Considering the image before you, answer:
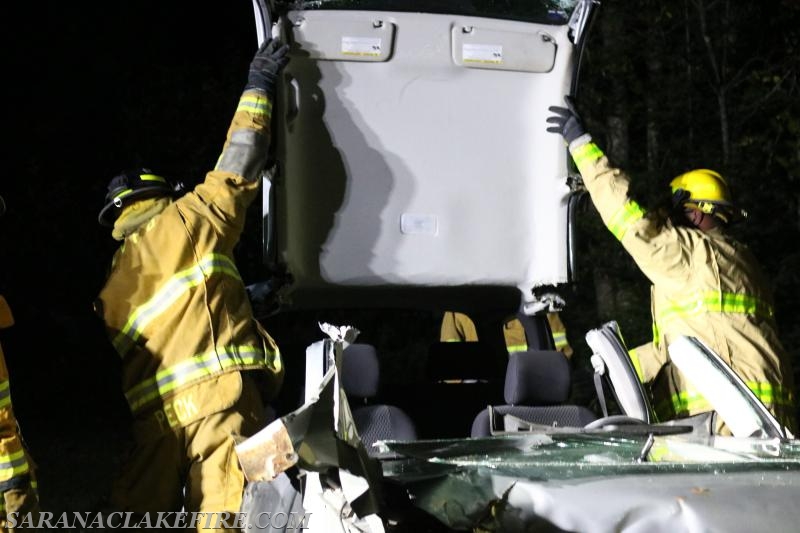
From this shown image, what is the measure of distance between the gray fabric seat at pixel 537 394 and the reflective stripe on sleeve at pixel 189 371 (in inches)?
40.3

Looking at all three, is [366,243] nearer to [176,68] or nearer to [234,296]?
[234,296]

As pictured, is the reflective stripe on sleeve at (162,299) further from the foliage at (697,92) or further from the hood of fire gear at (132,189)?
the foliage at (697,92)

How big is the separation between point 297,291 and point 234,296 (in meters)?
0.46

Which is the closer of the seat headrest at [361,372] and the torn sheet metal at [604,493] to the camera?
the torn sheet metal at [604,493]

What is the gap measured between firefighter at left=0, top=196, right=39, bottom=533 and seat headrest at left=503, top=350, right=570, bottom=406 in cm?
194

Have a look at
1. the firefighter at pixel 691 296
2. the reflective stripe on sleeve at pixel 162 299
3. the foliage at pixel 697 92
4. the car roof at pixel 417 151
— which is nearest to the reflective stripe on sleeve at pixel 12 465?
the reflective stripe on sleeve at pixel 162 299

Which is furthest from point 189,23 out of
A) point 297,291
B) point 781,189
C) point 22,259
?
point 297,291

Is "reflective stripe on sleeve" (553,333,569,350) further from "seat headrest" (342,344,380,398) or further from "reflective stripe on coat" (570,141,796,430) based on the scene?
"seat headrest" (342,344,380,398)

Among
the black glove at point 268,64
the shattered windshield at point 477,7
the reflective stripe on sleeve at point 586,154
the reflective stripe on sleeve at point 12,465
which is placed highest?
the shattered windshield at point 477,7

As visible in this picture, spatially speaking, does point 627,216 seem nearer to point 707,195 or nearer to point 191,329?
point 707,195

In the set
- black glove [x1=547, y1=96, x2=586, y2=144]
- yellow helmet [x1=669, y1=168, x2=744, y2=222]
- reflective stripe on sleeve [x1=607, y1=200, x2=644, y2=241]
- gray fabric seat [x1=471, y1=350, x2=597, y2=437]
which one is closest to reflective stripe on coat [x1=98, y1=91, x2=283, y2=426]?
gray fabric seat [x1=471, y1=350, x2=597, y2=437]

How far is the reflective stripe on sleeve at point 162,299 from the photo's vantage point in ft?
15.1

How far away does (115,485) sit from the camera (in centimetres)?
452

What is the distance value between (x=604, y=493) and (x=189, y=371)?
2.53 metres
